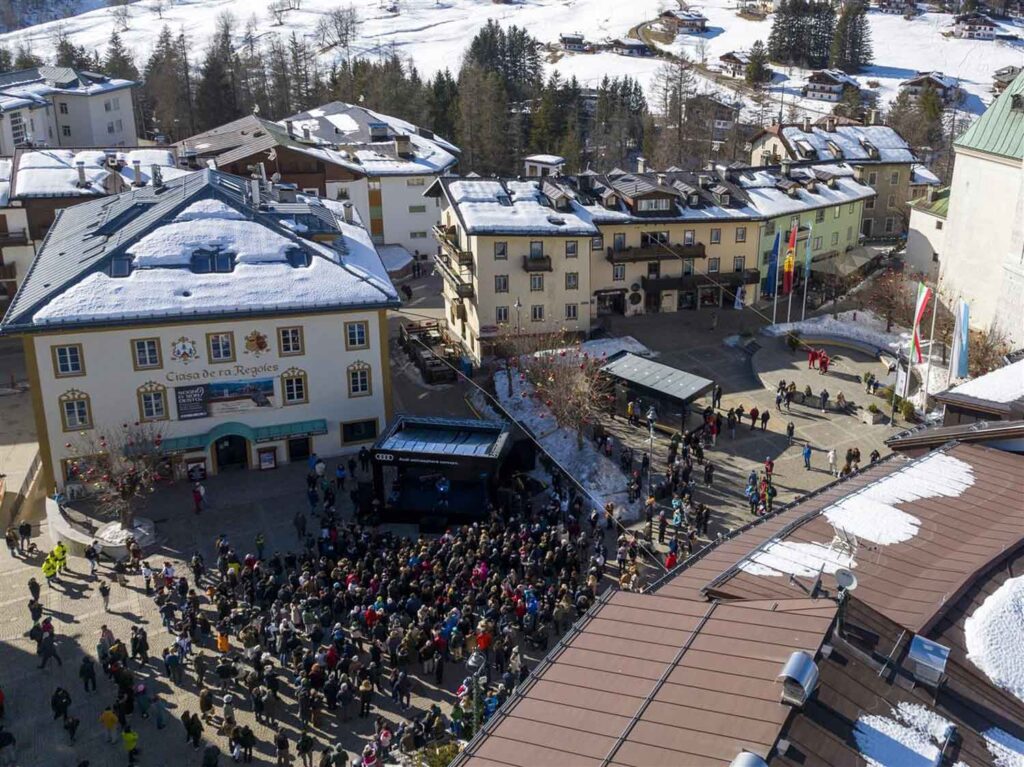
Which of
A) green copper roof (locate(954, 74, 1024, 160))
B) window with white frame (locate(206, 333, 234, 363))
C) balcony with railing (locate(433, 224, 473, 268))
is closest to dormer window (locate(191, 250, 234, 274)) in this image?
window with white frame (locate(206, 333, 234, 363))

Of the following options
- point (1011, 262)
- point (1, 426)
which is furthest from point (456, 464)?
point (1011, 262)

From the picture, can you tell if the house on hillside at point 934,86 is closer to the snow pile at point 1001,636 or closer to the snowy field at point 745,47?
the snowy field at point 745,47

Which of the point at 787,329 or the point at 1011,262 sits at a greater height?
the point at 1011,262

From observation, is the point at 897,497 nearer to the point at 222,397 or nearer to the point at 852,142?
the point at 222,397

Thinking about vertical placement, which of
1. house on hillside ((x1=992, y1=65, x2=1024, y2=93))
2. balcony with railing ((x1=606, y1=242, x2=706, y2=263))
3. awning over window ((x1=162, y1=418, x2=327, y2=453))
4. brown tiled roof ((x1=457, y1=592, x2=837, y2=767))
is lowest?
awning over window ((x1=162, y1=418, x2=327, y2=453))

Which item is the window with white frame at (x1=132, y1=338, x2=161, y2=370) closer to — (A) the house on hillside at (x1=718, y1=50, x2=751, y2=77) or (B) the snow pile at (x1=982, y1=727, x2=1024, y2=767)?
(B) the snow pile at (x1=982, y1=727, x2=1024, y2=767)

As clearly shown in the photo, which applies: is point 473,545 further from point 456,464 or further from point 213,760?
point 213,760
